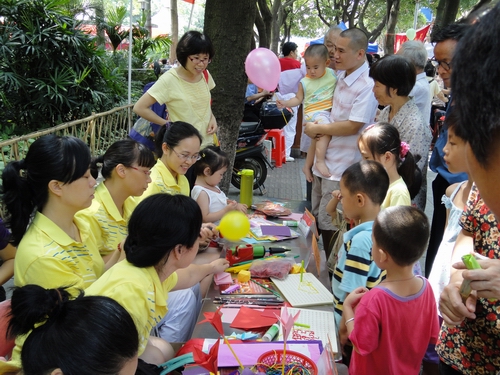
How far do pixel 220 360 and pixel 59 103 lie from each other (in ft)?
20.4

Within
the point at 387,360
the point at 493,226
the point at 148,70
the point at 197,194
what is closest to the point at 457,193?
the point at 493,226

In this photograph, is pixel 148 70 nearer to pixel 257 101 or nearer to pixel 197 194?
pixel 257 101

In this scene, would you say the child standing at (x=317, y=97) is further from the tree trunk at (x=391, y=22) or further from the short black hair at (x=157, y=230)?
the tree trunk at (x=391, y=22)

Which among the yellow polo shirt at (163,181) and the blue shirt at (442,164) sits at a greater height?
the blue shirt at (442,164)

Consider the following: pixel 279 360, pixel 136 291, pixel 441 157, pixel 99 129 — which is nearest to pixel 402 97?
pixel 441 157

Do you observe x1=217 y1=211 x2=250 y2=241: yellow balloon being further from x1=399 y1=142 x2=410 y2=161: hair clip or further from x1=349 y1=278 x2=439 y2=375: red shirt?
x1=399 y1=142 x2=410 y2=161: hair clip

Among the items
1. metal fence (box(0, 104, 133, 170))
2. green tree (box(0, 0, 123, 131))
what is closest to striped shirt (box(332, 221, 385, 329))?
metal fence (box(0, 104, 133, 170))

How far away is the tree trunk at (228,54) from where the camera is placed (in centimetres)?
413

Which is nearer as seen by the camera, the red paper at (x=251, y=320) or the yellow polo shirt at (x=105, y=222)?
the red paper at (x=251, y=320)

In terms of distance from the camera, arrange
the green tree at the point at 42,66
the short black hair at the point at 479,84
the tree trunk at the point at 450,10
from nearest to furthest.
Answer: the short black hair at the point at 479,84
the green tree at the point at 42,66
the tree trunk at the point at 450,10

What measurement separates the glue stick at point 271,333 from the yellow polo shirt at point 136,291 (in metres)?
0.45

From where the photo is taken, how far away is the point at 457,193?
2.12 m

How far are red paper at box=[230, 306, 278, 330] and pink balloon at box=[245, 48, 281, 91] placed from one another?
277 cm

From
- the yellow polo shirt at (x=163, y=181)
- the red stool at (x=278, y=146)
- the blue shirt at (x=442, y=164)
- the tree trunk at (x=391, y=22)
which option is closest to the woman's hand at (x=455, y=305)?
the blue shirt at (x=442, y=164)
